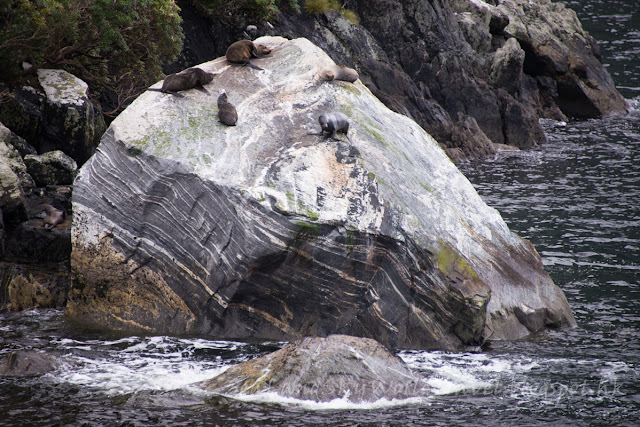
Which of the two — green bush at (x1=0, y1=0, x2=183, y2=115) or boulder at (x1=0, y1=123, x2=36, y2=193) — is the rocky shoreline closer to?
boulder at (x1=0, y1=123, x2=36, y2=193)

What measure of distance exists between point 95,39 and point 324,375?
1281 cm

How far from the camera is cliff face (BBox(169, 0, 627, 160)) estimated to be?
25344 mm

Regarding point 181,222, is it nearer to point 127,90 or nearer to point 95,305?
point 95,305

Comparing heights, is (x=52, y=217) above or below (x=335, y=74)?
below

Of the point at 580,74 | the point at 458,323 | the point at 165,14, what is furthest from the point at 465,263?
the point at 580,74

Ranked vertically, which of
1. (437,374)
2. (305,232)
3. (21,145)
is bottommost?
(437,374)

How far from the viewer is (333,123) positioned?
11508 mm

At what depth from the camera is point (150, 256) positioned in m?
11.1

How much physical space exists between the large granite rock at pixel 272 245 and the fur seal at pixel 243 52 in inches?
92.7

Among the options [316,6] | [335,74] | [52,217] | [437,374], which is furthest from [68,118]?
[316,6]

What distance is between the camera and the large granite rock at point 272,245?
10.5m

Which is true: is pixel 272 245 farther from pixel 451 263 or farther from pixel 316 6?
pixel 316 6

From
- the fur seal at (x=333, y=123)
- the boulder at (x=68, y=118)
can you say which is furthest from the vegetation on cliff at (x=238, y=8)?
the fur seal at (x=333, y=123)

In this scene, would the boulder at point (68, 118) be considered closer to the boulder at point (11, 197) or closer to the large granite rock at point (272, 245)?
the boulder at point (11, 197)
